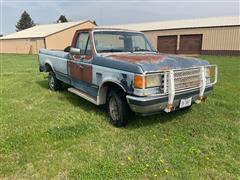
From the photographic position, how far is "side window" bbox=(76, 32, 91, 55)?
18.1 ft

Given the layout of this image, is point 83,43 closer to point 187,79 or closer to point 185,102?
point 187,79

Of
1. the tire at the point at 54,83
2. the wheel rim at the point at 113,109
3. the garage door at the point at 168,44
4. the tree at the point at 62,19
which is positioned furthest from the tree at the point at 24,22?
the wheel rim at the point at 113,109

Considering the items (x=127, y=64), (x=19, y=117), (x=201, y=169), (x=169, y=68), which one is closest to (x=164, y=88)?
(x=169, y=68)

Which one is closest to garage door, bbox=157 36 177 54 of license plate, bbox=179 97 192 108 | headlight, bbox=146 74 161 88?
license plate, bbox=179 97 192 108

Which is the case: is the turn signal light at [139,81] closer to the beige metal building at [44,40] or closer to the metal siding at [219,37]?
the metal siding at [219,37]

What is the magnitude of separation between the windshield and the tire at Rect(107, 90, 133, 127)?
45.9 inches

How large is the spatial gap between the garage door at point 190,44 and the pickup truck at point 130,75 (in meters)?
26.1

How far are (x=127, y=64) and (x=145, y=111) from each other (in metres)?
0.87

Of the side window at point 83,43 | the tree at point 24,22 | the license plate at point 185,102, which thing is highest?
the tree at point 24,22

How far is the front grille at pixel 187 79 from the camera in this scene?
4258mm

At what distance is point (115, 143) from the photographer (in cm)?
410

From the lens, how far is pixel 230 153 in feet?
12.3

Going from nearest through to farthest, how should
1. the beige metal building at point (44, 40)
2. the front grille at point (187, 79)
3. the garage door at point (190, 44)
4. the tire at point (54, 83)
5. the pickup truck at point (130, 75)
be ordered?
the pickup truck at point (130, 75)
the front grille at point (187, 79)
the tire at point (54, 83)
the garage door at point (190, 44)
the beige metal building at point (44, 40)

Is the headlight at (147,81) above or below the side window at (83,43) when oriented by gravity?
below
